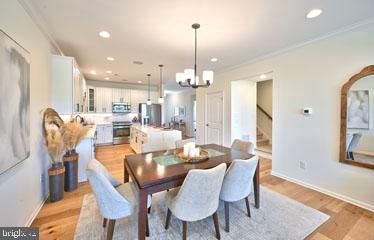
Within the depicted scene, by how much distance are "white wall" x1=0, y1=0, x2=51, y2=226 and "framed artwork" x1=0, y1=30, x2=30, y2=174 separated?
164 mm

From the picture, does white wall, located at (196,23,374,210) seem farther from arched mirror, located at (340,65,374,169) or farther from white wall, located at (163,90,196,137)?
white wall, located at (163,90,196,137)

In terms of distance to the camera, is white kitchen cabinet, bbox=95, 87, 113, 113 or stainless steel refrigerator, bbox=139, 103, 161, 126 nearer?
white kitchen cabinet, bbox=95, 87, 113, 113

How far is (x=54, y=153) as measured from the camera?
2.45 meters

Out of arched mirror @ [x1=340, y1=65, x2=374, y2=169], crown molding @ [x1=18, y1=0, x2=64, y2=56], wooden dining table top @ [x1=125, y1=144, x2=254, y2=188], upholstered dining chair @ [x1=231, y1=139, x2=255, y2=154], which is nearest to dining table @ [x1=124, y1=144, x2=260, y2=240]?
wooden dining table top @ [x1=125, y1=144, x2=254, y2=188]

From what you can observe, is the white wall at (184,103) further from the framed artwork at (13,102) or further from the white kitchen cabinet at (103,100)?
the framed artwork at (13,102)

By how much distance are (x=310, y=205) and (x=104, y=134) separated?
6.53 m

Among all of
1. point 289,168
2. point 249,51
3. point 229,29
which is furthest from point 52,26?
point 289,168

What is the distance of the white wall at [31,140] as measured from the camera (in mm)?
1546

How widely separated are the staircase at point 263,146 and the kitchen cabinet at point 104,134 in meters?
5.49

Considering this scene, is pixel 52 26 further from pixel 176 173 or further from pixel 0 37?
pixel 176 173

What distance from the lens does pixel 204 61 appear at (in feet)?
13.4

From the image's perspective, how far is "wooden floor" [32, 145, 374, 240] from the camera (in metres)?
1.82

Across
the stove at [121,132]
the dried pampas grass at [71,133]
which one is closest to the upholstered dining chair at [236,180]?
the dried pampas grass at [71,133]

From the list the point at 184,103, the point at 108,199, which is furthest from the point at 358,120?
the point at 184,103
